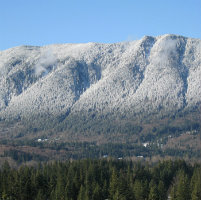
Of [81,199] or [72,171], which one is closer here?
[81,199]

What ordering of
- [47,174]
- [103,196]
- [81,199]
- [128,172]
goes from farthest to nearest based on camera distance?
[128,172] < [47,174] < [103,196] < [81,199]

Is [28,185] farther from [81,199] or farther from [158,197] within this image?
[158,197]

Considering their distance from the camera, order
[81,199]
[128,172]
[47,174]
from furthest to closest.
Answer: [128,172] → [47,174] → [81,199]

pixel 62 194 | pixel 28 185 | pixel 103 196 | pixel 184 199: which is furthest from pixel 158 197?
pixel 28 185

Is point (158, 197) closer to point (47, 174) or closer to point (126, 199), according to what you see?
point (126, 199)

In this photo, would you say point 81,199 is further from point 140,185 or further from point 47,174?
point 47,174

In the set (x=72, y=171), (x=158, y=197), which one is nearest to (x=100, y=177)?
(x=72, y=171)

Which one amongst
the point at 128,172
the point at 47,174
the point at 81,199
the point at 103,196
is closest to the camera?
the point at 81,199

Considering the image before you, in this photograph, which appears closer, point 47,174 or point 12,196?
point 12,196
